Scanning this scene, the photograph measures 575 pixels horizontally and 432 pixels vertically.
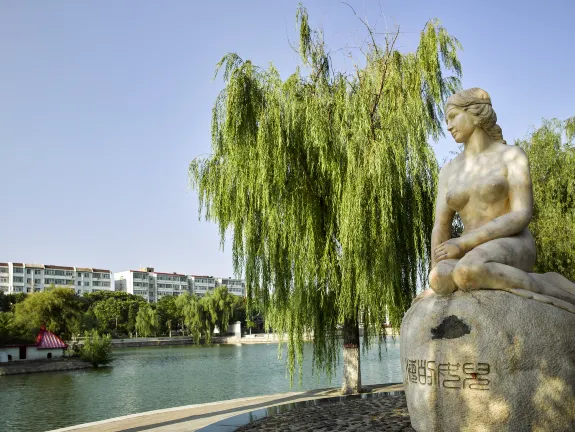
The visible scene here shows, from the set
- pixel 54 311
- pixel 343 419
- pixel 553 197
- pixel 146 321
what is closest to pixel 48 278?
pixel 146 321

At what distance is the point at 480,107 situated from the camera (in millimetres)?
4258

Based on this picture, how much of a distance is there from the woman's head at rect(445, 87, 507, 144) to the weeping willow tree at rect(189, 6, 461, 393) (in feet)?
14.0

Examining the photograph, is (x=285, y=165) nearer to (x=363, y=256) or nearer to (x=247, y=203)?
(x=247, y=203)

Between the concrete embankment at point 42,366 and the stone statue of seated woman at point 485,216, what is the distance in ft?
90.7

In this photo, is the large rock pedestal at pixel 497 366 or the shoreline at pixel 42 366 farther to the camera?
the shoreline at pixel 42 366

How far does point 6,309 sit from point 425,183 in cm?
4975

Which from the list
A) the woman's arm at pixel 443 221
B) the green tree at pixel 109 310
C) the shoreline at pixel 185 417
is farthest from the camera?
the green tree at pixel 109 310

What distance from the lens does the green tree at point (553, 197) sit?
12711mm

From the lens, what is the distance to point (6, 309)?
5009 centimetres

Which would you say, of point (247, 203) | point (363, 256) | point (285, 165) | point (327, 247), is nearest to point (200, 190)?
point (247, 203)

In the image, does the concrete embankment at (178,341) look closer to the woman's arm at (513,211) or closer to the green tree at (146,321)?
the green tree at (146,321)

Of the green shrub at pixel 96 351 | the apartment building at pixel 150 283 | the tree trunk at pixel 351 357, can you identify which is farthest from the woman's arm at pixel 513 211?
the apartment building at pixel 150 283

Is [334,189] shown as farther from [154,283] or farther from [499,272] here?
[154,283]

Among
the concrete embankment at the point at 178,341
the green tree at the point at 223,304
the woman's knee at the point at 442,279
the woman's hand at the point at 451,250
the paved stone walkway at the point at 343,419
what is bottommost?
the concrete embankment at the point at 178,341
